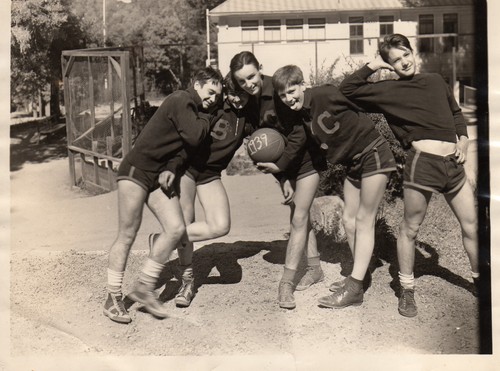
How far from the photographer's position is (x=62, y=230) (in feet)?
16.4

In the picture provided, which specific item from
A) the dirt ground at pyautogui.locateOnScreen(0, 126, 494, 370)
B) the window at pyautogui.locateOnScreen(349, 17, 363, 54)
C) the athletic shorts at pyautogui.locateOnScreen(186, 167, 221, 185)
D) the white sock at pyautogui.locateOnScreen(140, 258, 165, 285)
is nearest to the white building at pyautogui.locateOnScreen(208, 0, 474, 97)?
the window at pyautogui.locateOnScreen(349, 17, 363, 54)

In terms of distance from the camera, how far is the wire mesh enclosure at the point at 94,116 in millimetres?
7492

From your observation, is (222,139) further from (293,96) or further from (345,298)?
(345,298)

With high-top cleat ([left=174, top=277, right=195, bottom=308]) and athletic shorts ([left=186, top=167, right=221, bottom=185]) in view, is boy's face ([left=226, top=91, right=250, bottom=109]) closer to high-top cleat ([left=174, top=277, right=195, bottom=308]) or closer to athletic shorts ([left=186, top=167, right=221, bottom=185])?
athletic shorts ([left=186, top=167, right=221, bottom=185])

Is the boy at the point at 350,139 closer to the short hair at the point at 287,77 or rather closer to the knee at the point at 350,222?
the short hair at the point at 287,77

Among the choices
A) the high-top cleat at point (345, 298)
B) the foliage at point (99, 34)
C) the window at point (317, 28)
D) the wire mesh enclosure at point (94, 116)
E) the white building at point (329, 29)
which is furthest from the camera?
the window at point (317, 28)

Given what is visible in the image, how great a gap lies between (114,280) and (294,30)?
361 inches

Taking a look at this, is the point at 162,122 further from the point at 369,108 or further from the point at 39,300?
the point at 39,300

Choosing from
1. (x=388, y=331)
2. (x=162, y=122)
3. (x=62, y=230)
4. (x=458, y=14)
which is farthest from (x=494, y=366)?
(x=458, y=14)

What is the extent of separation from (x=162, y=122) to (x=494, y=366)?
228 centimetres

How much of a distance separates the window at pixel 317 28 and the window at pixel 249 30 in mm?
1040

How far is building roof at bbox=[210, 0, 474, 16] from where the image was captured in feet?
27.9

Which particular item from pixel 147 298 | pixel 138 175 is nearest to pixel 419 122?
pixel 138 175

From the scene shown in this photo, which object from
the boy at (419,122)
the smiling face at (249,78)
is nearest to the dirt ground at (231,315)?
the boy at (419,122)
